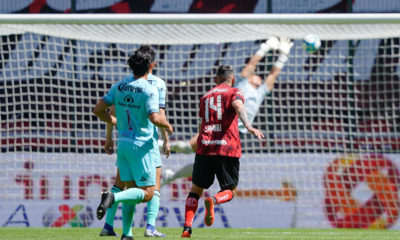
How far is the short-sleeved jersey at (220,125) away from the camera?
636cm

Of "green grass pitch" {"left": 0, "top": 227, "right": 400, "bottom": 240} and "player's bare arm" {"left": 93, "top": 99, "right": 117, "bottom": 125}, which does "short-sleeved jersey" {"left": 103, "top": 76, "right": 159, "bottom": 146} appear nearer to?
"player's bare arm" {"left": 93, "top": 99, "right": 117, "bottom": 125}

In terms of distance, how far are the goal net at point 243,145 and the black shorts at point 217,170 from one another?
3117 mm

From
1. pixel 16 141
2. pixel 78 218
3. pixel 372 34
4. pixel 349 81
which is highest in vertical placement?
pixel 372 34

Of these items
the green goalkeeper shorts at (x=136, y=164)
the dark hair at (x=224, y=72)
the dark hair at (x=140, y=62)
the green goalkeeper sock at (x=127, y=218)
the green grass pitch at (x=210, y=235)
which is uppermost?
the dark hair at (x=140, y=62)

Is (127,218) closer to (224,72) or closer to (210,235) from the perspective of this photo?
(224,72)

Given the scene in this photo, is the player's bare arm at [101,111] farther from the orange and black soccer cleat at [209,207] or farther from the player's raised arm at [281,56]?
the player's raised arm at [281,56]

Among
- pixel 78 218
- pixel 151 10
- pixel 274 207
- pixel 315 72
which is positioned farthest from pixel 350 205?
pixel 151 10

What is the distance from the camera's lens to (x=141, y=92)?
5.00 meters

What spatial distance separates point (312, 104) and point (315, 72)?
25.5 inches

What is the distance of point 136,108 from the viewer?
16.5 ft

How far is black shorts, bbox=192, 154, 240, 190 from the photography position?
21.0 feet

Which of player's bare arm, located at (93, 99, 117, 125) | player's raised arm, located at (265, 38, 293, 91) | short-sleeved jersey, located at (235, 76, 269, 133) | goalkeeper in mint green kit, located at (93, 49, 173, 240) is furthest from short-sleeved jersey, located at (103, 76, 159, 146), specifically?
player's raised arm, located at (265, 38, 293, 91)

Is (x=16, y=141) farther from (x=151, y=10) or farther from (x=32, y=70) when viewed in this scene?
(x=151, y=10)

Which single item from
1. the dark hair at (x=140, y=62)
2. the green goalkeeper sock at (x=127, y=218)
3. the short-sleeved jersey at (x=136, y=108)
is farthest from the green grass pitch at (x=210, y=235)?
the dark hair at (x=140, y=62)
